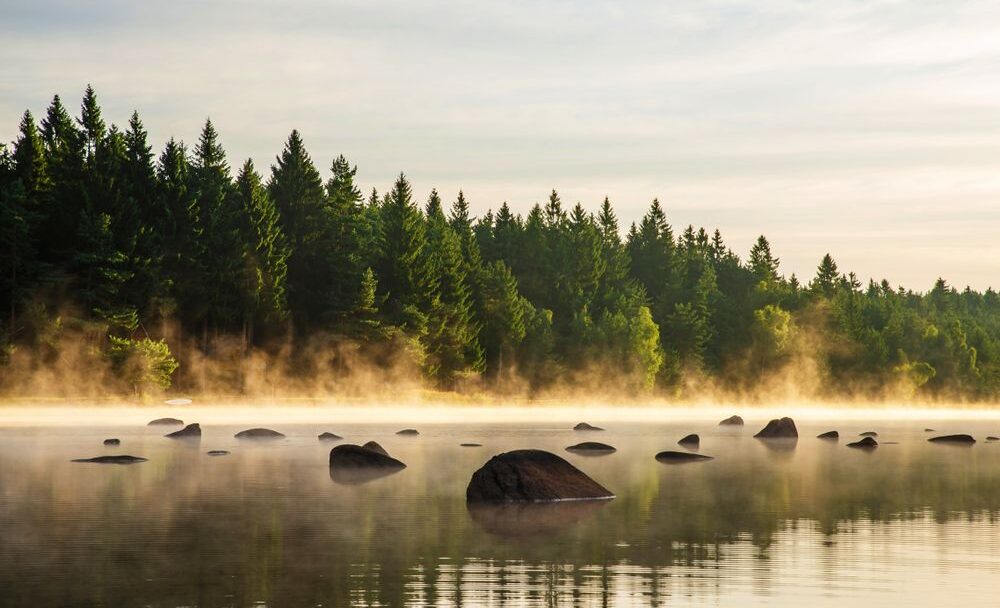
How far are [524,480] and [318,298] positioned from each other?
95705 millimetres

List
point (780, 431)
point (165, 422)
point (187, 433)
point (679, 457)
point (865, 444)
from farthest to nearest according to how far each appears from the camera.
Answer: point (165, 422) → point (780, 431) → point (865, 444) → point (187, 433) → point (679, 457)

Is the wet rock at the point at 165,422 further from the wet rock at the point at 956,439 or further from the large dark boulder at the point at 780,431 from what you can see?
the wet rock at the point at 956,439

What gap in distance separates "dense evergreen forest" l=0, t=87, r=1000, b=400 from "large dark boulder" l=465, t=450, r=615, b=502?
2692 inches

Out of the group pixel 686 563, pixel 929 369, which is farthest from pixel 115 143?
pixel 929 369

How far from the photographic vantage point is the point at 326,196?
13412 cm

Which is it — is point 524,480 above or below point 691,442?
above

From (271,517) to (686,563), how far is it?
10.8 metres

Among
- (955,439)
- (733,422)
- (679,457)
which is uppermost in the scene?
(679,457)

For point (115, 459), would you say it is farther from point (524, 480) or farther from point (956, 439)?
point (956, 439)

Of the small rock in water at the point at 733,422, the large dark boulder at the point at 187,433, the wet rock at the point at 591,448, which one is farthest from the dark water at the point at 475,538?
the small rock in water at the point at 733,422

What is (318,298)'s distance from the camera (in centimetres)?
12569

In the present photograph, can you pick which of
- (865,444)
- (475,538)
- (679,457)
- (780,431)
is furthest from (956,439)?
(475,538)

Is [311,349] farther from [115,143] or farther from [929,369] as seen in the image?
[929,369]

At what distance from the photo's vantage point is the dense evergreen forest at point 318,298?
96.2m
